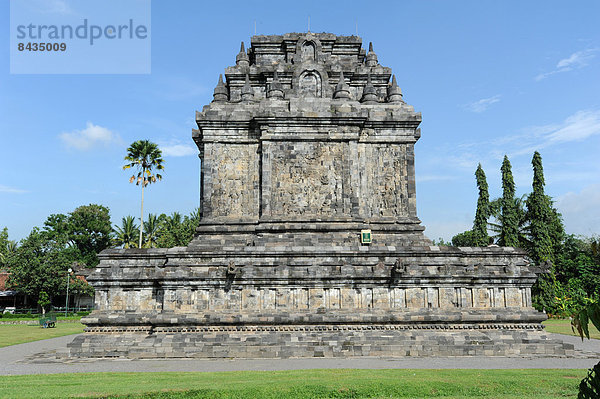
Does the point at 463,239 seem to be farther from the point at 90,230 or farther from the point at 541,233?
the point at 90,230

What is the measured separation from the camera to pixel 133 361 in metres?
15.5

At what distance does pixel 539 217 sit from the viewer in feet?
126

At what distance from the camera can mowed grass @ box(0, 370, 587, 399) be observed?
9.87m

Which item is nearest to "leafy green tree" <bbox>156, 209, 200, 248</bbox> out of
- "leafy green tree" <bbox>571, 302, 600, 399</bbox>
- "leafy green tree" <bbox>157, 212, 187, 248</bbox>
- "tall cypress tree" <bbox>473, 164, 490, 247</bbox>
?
"leafy green tree" <bbox>157, 212, 187, 248</bbox>

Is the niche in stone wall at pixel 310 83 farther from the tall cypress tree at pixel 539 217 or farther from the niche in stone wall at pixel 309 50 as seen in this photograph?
the tall cypress tree at pixel 539 217

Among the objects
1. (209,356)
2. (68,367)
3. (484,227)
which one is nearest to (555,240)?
(484,227)

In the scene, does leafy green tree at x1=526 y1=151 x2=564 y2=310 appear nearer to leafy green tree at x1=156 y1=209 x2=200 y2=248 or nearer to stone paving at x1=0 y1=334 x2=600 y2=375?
stone paving at x1=0 y1=334 x2=600 y2=375

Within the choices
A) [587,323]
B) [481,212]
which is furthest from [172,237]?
[587,323]

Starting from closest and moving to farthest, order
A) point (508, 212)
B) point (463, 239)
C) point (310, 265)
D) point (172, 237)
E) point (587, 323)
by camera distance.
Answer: point (587, 323) < point (310, 265) < point (508, 212) < point (172, 237) < point (463, 239)

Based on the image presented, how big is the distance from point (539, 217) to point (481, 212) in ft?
23.2

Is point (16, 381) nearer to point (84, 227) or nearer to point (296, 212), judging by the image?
point (296, 212)

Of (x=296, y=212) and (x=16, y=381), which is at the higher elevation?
(x=296, y=212)

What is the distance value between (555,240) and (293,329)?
106 feet

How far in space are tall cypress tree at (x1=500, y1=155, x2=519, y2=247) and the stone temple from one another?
21749mm
